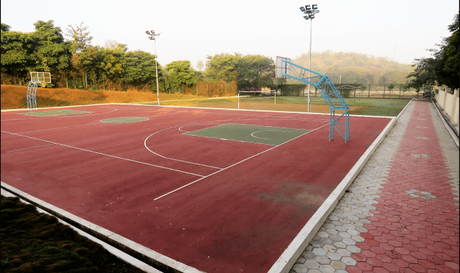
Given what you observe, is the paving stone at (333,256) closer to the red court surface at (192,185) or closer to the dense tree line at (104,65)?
the red court surface at (192,185)

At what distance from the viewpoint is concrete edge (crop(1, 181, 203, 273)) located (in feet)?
14.6

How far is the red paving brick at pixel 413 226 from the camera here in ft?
14.8

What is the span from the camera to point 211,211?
6398mm

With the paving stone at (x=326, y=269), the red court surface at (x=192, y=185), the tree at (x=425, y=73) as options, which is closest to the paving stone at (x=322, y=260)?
the paving stone at (x=326, y=269)

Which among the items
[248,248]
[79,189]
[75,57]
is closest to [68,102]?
[75,57]

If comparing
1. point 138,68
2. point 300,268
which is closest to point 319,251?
point 300,268

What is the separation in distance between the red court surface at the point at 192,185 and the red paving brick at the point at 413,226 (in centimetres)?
128

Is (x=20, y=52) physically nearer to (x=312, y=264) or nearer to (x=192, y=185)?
(x=192, y=185)

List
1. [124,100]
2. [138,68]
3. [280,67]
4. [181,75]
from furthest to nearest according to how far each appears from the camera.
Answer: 1. [181,75]
2. [138,68]
3. [124,100]
4. [280,67]

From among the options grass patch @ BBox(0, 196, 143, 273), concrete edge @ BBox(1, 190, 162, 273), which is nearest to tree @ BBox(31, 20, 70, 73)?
grass patch @ BBox(0, 196, 143, 273)

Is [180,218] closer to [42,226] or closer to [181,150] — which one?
[42,226]

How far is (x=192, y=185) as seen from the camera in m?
8.05

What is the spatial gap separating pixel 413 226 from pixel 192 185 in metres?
5.22

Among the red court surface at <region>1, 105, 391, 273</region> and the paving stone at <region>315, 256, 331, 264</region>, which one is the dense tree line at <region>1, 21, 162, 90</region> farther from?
the paving stone at <region>315, 256, 331, 264</region>
